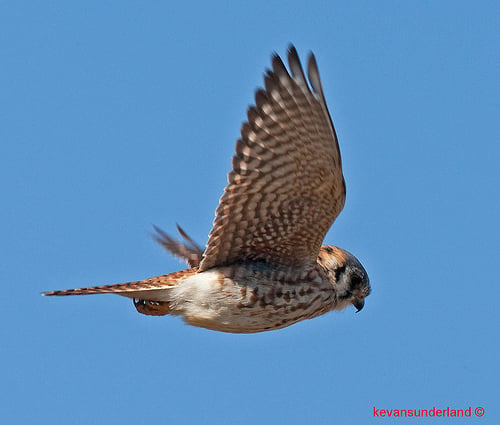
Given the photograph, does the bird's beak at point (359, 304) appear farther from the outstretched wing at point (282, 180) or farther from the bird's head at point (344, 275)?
the outstretched wing at point (282, 180)

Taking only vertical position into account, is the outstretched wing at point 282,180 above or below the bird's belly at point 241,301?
above

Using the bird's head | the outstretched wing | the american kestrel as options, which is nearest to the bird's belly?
the american kestrel

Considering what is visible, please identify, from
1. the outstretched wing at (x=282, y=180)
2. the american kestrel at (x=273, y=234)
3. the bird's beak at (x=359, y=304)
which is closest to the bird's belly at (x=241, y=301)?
the american kestrel at (x=273, y=234)

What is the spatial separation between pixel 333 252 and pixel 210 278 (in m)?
1.26

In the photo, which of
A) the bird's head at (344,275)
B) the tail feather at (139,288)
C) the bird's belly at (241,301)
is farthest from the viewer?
the bird's head at (344,275)

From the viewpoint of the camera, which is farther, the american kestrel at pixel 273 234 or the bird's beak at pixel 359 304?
the bird's beak at pixel 359 304

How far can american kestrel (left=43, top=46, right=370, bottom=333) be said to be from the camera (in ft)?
24.3

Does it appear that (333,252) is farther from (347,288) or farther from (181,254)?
(181,254)

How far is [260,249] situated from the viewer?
831 centimetres

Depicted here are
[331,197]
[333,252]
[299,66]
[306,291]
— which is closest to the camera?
[299,66]

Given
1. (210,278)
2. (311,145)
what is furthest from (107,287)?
(311,145)

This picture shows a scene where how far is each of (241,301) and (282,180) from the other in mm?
1088

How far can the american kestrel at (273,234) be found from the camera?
741cm

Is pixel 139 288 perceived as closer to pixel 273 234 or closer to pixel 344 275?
pixel 273 234
